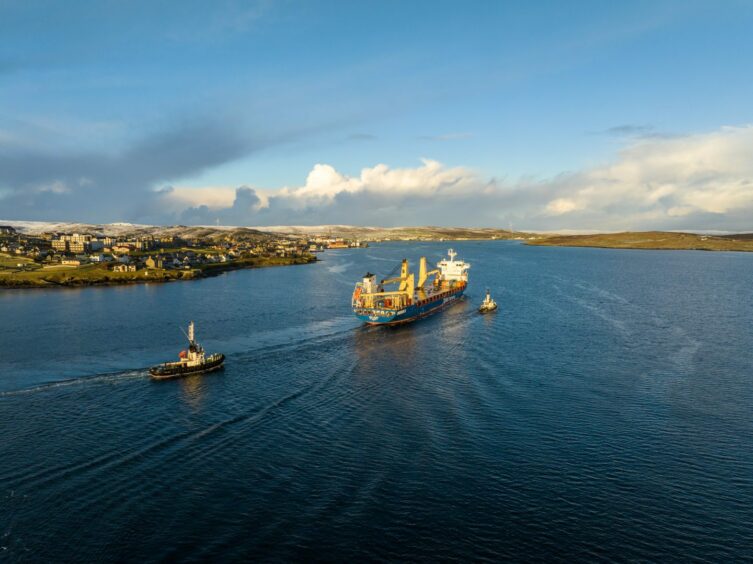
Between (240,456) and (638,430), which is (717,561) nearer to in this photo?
(638,430)

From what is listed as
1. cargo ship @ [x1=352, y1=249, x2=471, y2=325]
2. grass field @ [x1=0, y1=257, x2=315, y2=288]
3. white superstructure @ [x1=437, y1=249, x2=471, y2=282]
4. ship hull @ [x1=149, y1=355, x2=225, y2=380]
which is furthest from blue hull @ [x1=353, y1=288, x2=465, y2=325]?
grass field @ [x1=0, y1=257, x2=315, y2=288]

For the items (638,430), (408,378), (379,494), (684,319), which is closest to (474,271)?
(684,319)

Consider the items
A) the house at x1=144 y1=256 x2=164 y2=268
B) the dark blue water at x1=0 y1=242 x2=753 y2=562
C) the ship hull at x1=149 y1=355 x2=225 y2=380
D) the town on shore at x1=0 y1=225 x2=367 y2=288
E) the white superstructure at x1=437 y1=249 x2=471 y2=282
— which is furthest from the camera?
the house at x1=144 y1=256 x2=164 y2=268

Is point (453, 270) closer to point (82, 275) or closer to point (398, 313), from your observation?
point (398, 313)

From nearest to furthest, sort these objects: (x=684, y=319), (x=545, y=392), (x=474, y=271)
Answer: (x=545, y=392)
(x=684, y=319)
(x=474, y=271)

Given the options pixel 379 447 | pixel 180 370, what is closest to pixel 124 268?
pixel 180 370

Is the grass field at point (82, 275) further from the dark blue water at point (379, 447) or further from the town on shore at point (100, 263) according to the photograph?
the dark blue water at point (379, 447)

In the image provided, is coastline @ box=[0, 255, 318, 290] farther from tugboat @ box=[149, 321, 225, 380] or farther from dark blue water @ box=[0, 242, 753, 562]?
tugboat @ box=[149, 321, 225, 380]
